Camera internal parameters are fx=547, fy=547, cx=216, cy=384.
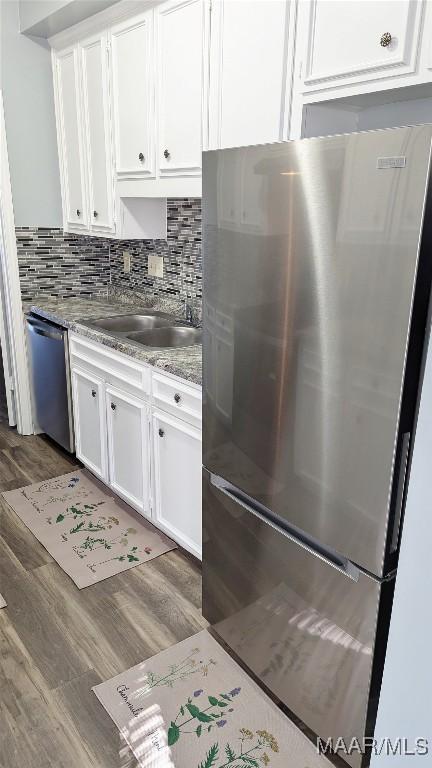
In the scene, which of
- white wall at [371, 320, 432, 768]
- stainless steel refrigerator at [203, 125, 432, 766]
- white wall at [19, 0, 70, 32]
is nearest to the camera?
white wall at [371, 320, 432, 768]

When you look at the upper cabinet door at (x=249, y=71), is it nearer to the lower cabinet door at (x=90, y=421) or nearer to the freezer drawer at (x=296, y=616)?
the freezer drawer at (x=296, y=616)

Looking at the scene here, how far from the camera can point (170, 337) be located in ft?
9.55

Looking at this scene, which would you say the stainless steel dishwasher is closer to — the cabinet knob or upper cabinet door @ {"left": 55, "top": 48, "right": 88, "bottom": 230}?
upper cabinet door @ {"left": 55, "top": 48, "right": 88, "bottom": 230}

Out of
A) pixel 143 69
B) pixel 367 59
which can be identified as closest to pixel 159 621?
pixel 367 59

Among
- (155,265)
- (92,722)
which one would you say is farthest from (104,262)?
(92,722)

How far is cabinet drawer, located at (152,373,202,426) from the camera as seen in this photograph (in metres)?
2.07

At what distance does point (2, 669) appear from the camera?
1.86m

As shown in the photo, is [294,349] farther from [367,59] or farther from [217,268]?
[367,59]

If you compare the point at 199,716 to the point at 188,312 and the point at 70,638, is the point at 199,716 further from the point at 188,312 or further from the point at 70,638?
the point at 188,312

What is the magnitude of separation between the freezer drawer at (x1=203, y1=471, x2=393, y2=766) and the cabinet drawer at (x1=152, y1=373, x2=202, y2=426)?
31 centimetres

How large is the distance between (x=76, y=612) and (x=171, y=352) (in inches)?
43.5

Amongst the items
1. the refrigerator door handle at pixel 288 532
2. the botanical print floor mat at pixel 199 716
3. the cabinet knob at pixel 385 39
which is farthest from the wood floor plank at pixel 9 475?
the cabinet knob at pixel 385 39

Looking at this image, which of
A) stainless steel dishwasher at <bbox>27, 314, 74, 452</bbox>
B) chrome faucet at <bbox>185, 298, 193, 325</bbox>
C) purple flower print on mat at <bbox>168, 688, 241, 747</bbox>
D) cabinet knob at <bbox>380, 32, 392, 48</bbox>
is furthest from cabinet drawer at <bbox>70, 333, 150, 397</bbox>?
cabinet knob at <bbox>380, 32, 392, 48</bbox>

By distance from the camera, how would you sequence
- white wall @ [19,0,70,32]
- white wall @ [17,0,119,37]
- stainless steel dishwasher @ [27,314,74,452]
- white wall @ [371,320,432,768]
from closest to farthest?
white wall @ [371,320,432,768], white wall @ [17,0,119,37], white wall @ [19,0,70,32], stainless steel dishwasher @ [27,314,74,452]
